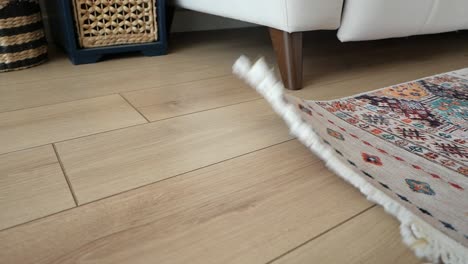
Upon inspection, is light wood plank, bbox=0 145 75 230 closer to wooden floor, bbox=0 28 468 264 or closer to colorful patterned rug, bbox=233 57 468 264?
wooden floor, bbox=0 28 468 264

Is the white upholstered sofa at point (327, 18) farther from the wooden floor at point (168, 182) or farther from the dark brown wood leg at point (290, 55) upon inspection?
the wooden floor at point (168, 182)

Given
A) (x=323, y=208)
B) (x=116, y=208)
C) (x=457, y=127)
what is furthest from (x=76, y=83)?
(x=457, y=127)

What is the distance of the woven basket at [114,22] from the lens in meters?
1.04

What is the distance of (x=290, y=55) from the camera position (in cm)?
84

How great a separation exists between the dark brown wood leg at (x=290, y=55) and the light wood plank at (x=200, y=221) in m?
0.39

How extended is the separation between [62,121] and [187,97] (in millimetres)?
268

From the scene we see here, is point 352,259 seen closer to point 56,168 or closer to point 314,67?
Result: point 56,168

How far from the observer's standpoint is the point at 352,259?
14.1 inches

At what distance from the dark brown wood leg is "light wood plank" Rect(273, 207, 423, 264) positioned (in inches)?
19.7

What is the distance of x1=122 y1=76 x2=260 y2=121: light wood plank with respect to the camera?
0.73 meters

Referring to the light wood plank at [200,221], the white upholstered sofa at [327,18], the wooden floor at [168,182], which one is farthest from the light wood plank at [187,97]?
the light wood plank at [200,221]

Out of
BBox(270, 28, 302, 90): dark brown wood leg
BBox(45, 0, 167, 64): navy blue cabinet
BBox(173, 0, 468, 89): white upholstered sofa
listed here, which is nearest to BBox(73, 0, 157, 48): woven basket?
BBox(45, 0, 167, 64): navy blue cabinet

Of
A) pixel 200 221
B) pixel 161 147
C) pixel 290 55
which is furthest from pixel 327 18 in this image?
pixel 200 221

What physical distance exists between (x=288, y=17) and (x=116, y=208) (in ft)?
1.85
